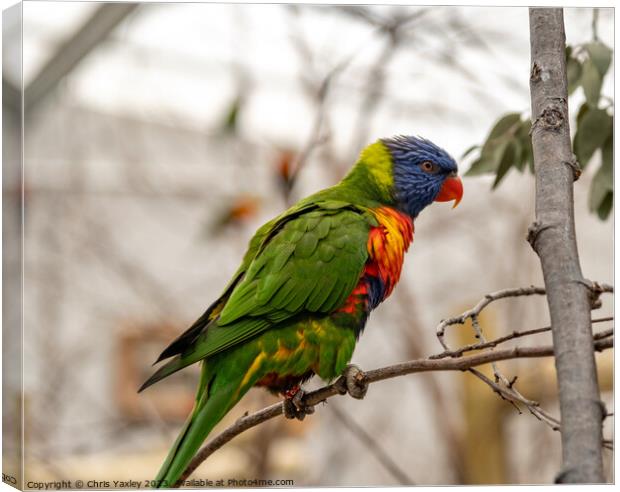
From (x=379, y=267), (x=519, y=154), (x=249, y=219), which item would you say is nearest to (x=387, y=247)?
(x=379, y=267)

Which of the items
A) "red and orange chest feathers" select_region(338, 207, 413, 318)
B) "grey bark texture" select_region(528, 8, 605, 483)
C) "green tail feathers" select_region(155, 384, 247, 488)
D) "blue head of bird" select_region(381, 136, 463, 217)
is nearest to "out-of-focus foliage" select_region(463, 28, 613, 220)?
"blue head of bird" select_region(381, 136, 463, 217)

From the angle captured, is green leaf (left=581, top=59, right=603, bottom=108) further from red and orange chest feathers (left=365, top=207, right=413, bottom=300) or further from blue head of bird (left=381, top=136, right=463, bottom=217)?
red and orange chest feathers (left=365, top=207, right=413, bottom=300)

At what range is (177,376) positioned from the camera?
310 cm

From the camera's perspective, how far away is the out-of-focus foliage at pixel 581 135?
61.7 inches

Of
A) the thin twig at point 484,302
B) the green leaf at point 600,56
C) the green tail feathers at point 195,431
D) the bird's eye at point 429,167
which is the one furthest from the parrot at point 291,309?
the green leaf at point 600,56

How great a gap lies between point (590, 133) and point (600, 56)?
0.55 ft

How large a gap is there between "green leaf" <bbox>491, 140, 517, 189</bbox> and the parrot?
0.79ft

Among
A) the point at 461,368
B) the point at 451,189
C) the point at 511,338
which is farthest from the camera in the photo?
the point at 451,189

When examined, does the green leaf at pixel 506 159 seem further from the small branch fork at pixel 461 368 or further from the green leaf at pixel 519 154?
the small branch fork at pixel 461 368

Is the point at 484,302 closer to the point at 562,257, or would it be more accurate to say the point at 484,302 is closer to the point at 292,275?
the point at 562,257


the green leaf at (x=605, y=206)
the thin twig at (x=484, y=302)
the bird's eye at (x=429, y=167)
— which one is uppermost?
the bird's eye at (x=429, y=167)

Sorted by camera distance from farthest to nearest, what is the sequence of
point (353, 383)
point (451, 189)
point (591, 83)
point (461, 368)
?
point (451, 189) → point (591, 83) → point (353, 383) → point (461, 368)

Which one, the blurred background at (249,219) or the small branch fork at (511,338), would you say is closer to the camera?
the small branch fork at (511,338)

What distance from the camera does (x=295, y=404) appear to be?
5.09 feet
